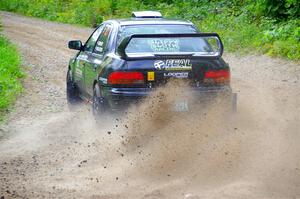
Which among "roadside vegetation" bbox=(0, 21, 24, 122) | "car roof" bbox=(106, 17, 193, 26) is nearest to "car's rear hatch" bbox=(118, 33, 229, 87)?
"car roof" bbox=(106, 17, 193, 26)

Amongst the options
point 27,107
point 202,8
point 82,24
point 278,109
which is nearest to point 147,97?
point 278,109

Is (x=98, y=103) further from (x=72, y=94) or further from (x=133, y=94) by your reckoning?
(x=72, y=94)

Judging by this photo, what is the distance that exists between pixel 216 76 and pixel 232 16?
14.6 meters

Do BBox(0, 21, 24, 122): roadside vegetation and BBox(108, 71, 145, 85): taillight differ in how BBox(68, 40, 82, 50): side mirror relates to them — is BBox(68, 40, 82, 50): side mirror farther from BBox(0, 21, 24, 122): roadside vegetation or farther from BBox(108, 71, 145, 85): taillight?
BBox(108, 71, 145, 85): taillight

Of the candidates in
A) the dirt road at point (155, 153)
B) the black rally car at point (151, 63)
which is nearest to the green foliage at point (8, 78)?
the dirt road at point (155, 153)

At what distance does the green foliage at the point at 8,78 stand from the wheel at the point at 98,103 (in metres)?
2.60

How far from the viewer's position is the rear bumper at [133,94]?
819 centimetres

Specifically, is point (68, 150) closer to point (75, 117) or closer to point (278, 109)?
point (75, 117)

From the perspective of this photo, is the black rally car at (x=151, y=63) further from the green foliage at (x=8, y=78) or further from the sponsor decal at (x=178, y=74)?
the green foliage at (x=8, y=78)

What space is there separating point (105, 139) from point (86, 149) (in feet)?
1.04

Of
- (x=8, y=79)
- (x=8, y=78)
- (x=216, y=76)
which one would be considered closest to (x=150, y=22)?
(x=216, y=76)

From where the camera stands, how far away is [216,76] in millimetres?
8422

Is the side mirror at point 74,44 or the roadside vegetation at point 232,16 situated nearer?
the side mirror at point 74,44

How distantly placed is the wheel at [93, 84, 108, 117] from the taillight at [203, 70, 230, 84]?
4.73 feet
